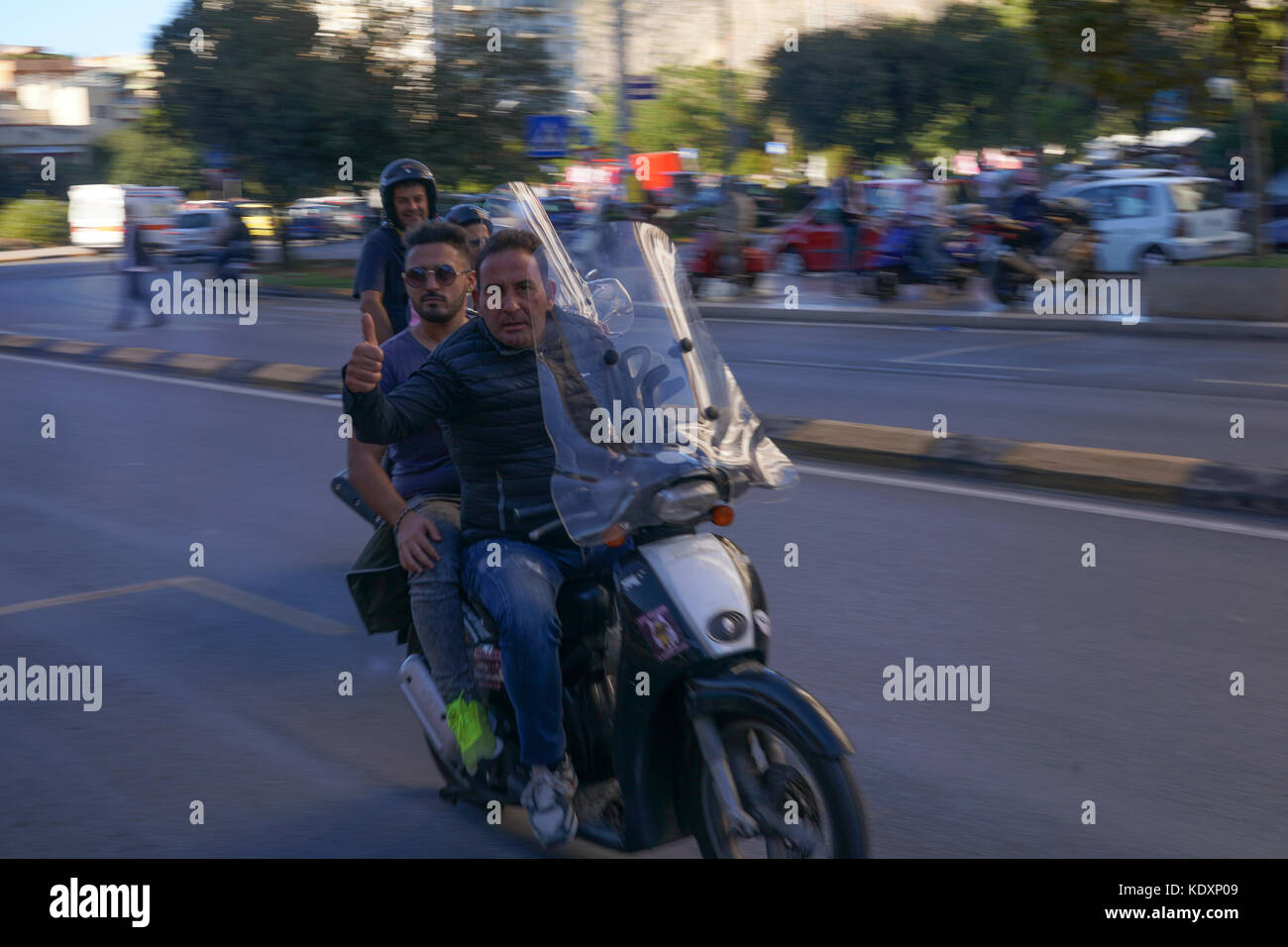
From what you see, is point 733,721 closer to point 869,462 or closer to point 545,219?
point 545,219

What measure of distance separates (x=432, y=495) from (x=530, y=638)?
1095mm

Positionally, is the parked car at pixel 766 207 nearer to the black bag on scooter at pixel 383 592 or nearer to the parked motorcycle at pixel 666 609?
the black bag on scooter at pixel 383 592

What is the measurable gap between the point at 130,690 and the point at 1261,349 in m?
13.0

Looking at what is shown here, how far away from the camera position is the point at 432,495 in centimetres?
460

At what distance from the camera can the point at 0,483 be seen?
30.5 ft

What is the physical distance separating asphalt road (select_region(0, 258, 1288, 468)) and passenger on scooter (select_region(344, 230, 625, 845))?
6086mm

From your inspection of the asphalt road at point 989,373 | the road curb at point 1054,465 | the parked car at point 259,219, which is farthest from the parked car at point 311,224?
the road curb at point 1054,465

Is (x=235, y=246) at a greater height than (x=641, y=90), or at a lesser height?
lesser

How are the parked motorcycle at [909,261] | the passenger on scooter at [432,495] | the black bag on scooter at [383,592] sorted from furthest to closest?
the parked motorcycle at [909,261] < the black bag on scooter at [383,592] < the passenger on scooter at [432,495]

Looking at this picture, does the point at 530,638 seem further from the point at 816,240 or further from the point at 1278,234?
the point at 1278,234

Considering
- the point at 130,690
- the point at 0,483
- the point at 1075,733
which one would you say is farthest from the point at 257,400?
the point at 1075,733

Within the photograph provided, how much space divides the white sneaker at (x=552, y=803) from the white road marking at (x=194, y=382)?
885 cm

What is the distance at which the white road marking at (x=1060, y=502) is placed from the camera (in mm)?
7141

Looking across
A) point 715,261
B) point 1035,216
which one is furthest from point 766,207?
point 1035,216
